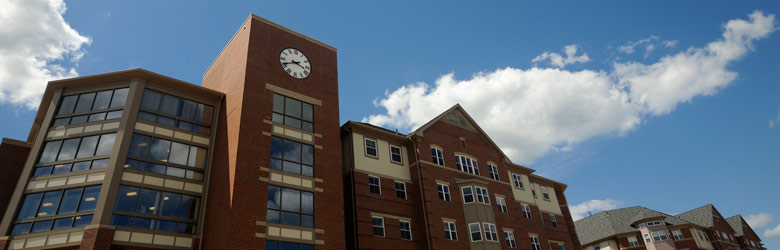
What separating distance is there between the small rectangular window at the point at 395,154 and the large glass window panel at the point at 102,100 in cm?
1752

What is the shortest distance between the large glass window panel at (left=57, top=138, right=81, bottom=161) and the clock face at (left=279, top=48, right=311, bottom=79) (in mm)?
11518

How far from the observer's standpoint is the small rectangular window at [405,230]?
2956 cm

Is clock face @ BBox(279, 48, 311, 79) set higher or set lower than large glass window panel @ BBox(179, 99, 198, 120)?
higher

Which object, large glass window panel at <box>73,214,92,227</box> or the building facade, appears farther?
the building facade

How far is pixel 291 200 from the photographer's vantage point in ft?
79.7

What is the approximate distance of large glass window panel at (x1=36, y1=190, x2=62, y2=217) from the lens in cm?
2038

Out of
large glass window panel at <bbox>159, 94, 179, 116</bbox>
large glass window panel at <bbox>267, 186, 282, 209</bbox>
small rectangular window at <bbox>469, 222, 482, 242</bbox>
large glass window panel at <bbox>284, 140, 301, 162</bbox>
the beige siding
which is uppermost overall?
large glass window panel at <bbox>159, 94, 179, 116</bbox>

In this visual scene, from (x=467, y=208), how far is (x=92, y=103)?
936 inches

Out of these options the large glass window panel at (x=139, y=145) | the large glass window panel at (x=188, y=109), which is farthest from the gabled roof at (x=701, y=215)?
the large glass window panel at (x=139, y=145)

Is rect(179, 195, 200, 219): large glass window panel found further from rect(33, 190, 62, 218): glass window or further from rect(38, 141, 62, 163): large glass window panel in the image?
rect(38, 141, 62, 163): large glass window panel

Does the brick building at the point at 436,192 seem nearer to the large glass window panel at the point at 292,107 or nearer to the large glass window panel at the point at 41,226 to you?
the large glass window panel at the point at 292,107

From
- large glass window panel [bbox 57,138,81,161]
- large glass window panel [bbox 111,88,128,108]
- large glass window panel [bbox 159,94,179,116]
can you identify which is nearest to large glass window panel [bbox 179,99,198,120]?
large glass window panel [bbox 159,94,179,116]

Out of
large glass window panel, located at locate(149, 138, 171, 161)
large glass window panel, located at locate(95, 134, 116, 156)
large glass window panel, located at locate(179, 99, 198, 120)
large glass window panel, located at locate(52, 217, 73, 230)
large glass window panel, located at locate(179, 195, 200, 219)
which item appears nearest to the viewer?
large glass window panel, located at locate(52, 217, 73, 230)

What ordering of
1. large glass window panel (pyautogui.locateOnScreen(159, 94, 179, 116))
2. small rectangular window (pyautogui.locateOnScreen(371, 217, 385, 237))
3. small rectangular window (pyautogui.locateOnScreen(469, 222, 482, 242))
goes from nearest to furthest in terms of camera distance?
large glass window panel (pyautogui.locateOnScreen(159, 94, 179, 116)) → small rectangular window (pyautogui.locateOnScreen(371, 217, 385, 237)) → small rectangular window (pyautogui.locateOnScreen(469, 222, 482, 242))
